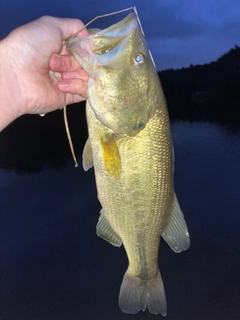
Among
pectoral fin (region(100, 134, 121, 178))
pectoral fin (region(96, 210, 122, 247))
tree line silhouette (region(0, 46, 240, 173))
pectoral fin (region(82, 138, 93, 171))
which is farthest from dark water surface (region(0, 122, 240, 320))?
pectoral fin (region(100, 134, 121, 178))

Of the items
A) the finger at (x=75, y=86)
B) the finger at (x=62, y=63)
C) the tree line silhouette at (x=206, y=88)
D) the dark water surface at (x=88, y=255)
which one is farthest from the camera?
the tree line silhouette at (x=206, y=88)

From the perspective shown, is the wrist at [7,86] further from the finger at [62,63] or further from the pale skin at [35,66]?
the finger at [62,63]

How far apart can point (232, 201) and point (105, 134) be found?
10.8m

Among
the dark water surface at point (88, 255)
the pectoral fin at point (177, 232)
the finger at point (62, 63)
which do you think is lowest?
the dark water surface at point (88, 255)

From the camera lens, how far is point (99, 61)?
6.59 ft

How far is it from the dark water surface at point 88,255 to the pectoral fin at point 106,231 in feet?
17.2

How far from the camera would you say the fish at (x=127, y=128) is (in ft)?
6.64

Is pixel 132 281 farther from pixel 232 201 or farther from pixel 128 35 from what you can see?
pixel 232 201

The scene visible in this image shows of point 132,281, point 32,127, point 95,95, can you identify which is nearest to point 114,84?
point 95,95

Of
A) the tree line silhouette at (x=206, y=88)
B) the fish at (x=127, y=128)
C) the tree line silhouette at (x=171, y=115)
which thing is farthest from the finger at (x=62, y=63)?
the tree line silhouette at (x=206, y=88)

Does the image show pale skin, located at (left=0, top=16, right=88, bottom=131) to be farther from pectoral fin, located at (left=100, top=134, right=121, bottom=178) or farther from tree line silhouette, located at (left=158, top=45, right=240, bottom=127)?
tree line silhouette, located at (left=158, top=45, right=240, bottom=127)

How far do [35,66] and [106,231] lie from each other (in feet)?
4.25

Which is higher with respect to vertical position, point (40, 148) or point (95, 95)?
point (95, 95)

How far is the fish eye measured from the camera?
6.77 ft
